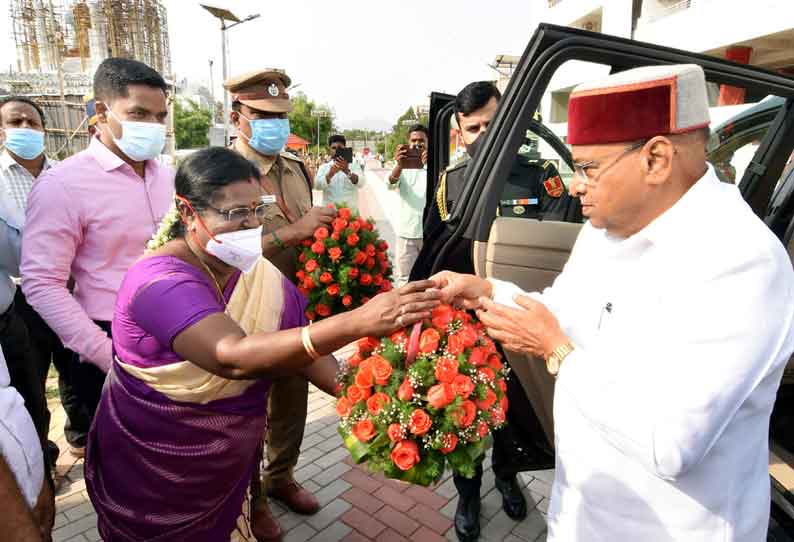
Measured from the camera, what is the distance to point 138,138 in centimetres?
296

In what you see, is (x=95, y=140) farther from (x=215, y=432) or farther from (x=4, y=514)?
(x=4, y=514)

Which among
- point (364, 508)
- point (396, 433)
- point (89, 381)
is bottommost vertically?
point (364, 508)

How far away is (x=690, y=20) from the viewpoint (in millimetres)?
18672

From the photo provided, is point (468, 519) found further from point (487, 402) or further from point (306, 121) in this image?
point (306, 121)

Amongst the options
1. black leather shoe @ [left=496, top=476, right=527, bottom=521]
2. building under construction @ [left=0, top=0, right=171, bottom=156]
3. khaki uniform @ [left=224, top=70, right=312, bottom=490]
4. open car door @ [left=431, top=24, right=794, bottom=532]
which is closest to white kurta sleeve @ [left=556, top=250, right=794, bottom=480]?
open car door @ [left=431, top=24, right=794, bottom=532]

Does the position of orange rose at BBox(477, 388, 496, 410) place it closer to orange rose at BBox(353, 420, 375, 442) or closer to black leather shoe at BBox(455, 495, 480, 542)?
orange rose at BBox(353, 420, 375, 442)

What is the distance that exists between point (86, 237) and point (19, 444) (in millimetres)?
1660

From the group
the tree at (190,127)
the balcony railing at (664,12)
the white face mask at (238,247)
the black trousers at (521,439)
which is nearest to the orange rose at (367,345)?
the white face mask at (238,247)

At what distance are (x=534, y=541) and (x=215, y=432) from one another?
213 cm

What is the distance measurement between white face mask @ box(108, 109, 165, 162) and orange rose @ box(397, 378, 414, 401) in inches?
91.5

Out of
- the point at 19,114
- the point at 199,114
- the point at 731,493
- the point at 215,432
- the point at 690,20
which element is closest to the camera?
the point at 731,493

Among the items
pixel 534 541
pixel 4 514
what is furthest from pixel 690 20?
pixel 4 514

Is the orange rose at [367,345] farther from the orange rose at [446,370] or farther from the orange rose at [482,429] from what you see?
the orange rose at [482,429]

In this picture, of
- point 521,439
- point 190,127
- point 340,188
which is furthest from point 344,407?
point 190,127
